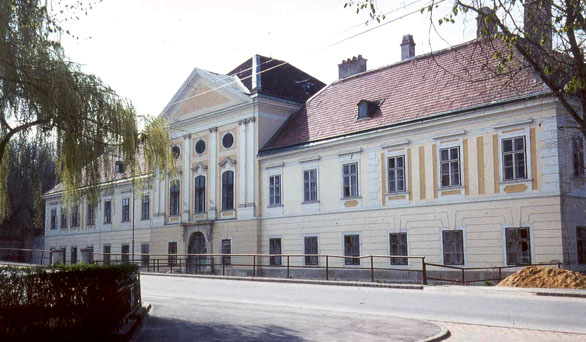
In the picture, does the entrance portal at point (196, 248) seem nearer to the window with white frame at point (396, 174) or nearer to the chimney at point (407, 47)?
the window with white frame at point (396, 174)

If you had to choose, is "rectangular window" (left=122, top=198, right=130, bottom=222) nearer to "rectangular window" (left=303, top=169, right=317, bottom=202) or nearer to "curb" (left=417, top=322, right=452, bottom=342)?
"rectangular window" (left=303, top=169, right=317, bottom=202)

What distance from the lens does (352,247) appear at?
30.2 m

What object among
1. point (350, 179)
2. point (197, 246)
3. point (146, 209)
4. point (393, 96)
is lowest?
point (197, 246)

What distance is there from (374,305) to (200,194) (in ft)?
80.0

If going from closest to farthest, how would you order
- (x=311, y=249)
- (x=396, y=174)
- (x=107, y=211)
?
1. (x=396, y=174)
2. (x=311, y=249)
3. (x=107, y=211)

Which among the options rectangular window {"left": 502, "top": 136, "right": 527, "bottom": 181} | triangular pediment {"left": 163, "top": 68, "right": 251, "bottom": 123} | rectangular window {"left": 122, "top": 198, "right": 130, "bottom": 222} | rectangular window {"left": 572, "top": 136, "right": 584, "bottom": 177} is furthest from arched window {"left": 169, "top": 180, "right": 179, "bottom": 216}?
rectangular window {"left": 572, "top": 136, "right": 584, "bottom": 177}

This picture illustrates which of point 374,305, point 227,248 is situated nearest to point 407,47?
point 227,248

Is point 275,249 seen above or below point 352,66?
below

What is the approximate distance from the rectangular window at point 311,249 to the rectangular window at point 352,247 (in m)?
2.00

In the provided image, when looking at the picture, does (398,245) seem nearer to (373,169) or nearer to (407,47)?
(373,169)

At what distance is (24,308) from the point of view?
330 inches

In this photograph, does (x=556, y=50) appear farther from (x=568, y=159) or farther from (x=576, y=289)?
(x=568, y=159)

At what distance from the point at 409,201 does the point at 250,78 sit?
1460 cm

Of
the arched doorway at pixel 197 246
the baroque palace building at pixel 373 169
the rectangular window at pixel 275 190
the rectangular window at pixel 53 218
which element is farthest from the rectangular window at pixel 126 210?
the rectangular window at pixel 275 190
